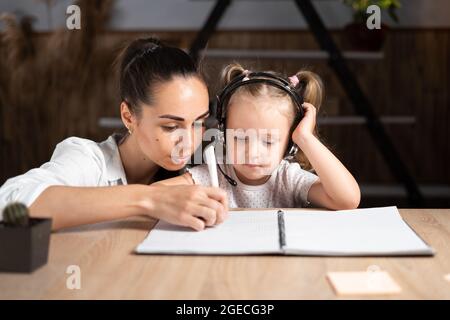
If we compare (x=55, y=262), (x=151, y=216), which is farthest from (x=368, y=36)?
(x=55, y=262)

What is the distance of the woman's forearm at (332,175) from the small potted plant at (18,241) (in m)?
0.68

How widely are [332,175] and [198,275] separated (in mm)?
611

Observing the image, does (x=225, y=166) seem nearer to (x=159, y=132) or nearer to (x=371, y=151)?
(x=159, y=132)

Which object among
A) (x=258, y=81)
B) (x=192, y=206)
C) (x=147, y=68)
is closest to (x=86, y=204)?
(x=192, y=206)

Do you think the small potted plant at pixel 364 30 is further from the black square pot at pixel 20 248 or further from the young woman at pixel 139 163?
the black square pot at pixel 20 248

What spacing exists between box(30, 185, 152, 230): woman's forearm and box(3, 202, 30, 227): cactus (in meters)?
0.23

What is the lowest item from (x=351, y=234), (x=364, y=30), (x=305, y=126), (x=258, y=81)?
(x=351, y=234)

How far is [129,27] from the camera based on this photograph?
4137 millimetres

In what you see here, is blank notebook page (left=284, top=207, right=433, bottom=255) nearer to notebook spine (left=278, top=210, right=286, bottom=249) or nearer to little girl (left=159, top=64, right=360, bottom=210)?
notebook spine (left=278, top=210, right=286, bottom=249)

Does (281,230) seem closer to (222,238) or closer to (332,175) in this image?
(222,238)

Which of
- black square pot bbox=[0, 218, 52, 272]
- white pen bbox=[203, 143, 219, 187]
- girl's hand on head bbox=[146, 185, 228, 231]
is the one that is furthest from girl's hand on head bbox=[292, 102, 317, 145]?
black square pot bbox=[0, 218, 52, 272]

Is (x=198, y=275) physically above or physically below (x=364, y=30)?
below

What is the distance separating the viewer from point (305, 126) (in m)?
1.45

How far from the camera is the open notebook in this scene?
0.98 m
